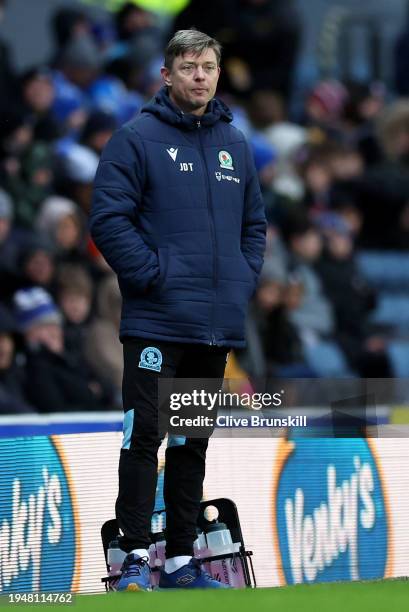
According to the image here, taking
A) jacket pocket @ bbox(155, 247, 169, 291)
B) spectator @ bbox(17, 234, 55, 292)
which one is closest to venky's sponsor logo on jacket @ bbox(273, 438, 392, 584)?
jacket pocket @ bbox(155, 247, 169, 291)

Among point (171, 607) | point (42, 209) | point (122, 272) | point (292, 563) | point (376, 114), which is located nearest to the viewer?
point (171, 607)

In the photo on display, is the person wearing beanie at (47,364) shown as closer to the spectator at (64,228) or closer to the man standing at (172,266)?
the spectator at (64,228)

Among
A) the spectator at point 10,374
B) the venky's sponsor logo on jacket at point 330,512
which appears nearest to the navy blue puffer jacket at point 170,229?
the venky's sponsor logo on jacket at point 330,512

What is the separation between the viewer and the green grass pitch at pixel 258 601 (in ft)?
17.4

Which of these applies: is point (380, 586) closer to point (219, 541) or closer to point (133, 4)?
point (219, 541)

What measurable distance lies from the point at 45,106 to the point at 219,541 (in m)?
5.95

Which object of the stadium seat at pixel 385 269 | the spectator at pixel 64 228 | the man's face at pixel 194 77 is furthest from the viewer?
the stadium seat at pixel 385 269

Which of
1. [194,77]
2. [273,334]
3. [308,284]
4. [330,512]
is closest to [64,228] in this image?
[273,334]

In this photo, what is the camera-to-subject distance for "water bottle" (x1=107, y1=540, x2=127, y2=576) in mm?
6328

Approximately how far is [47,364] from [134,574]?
396cm

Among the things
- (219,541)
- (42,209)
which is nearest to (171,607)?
(219,541)

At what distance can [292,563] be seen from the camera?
690 centimetres

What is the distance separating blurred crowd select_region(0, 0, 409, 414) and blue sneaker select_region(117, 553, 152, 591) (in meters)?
3.50

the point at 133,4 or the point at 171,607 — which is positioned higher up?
the point at 133,4
